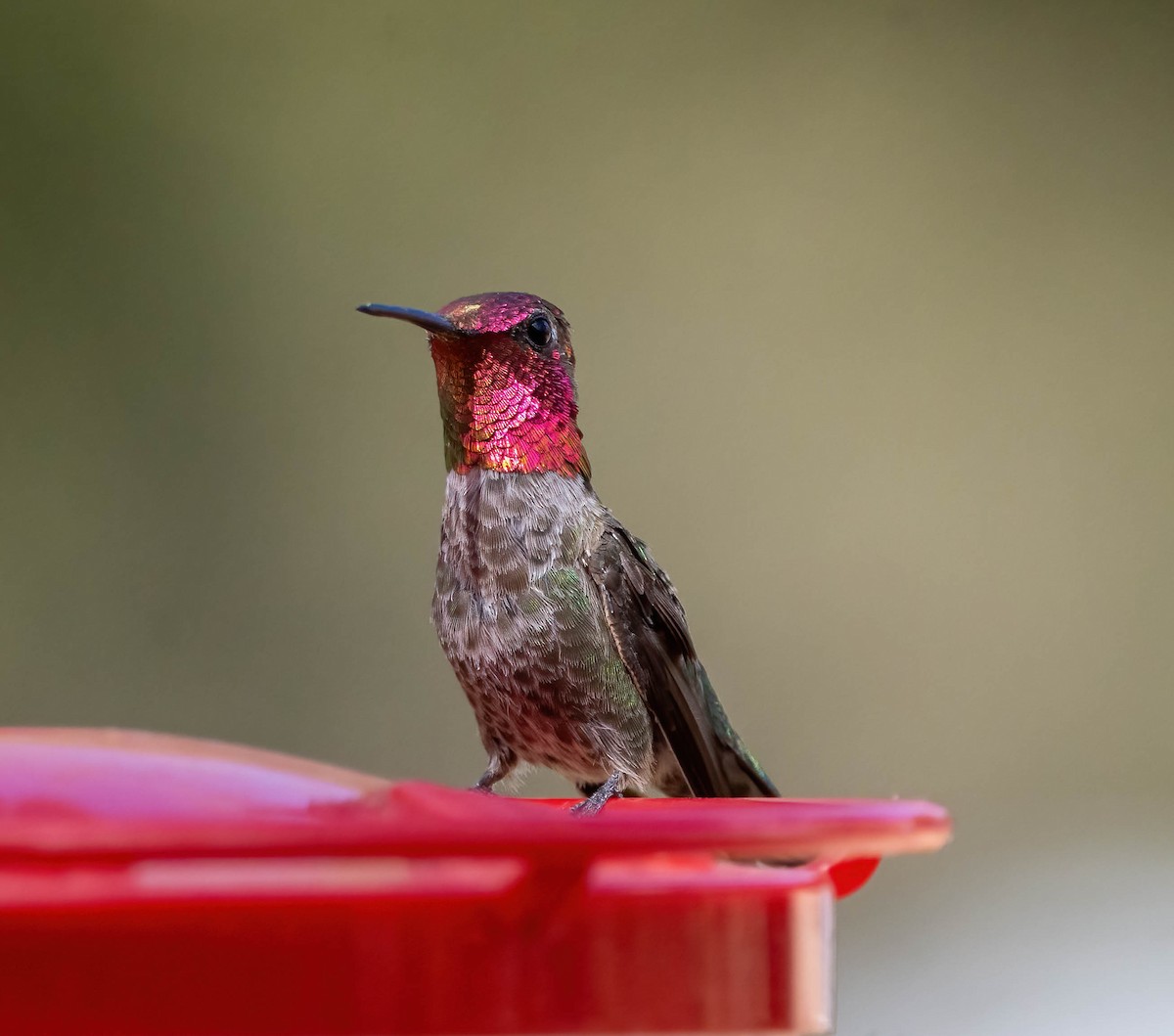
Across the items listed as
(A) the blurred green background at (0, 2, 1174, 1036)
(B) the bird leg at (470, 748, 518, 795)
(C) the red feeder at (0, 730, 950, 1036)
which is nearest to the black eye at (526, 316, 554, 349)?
(B) the bird leg at (470, 748, 518, 795)

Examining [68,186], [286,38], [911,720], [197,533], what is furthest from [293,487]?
[911,720]

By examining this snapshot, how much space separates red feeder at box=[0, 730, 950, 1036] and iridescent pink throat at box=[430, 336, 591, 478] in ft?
2.22

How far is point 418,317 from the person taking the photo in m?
0.90

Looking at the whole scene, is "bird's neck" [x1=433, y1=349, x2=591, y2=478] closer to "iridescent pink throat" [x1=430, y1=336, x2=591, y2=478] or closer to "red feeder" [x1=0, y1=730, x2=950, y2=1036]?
"iridescent pink throat" [x1=430, y1=336, x2=591, y2=478]

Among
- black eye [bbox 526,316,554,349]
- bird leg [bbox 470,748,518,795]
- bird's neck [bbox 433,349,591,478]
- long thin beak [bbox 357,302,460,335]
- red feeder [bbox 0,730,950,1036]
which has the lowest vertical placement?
bird leg [bbox 470,748,518,795]

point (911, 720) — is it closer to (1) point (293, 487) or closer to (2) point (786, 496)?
(2) point (786, 496)

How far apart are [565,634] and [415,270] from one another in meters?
1.11

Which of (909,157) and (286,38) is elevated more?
(286,38)

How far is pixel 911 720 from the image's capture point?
1938mm

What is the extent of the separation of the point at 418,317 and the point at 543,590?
0.29m

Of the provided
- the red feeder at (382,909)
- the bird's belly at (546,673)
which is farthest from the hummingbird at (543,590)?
the red feeder at (382,909)

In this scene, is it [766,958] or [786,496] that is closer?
[766,958]

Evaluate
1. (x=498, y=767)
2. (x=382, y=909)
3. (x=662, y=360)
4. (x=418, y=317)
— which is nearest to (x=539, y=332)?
(x=418, y=317)

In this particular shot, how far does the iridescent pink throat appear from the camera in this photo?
1.05m
